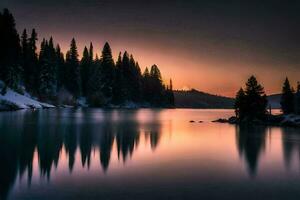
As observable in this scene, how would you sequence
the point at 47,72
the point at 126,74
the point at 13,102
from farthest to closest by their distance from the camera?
1. the point at 126,74
2. the point at 47,72
3. the point at 13,102

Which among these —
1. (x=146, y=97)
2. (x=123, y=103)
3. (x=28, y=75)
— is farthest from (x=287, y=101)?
(x=146, y=97)

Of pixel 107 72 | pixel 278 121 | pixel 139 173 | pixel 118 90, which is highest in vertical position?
pixel 107 72

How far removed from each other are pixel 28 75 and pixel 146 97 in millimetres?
69530

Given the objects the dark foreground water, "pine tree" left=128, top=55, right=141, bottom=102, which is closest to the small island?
the dark foreground water

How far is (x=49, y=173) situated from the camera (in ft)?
42.4

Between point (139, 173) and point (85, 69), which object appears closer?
point (139, 173)

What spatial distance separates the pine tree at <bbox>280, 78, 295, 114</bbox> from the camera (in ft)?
205

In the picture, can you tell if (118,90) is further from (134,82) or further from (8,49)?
(8,49)

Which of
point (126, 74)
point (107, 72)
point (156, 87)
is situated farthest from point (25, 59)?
point (156, 87)

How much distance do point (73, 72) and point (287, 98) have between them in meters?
84.3

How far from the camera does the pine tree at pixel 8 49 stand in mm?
71125

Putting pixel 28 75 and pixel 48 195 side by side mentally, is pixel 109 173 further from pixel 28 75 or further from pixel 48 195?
pixel 28 75

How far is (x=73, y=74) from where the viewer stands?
12450cm

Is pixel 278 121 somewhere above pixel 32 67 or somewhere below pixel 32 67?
below
